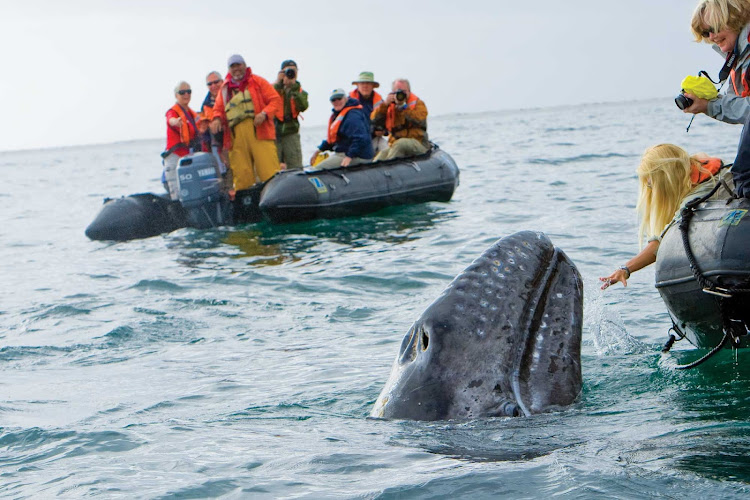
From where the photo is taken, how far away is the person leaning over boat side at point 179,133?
655 inches

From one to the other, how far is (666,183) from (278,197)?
10.4 m

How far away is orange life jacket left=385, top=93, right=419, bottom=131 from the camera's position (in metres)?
17.6

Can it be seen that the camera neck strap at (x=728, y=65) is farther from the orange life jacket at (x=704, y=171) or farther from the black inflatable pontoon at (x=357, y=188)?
the black inflatable pontoon at (x=357, y=188)

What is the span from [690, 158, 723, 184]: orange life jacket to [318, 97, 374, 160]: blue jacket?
11013 millimetres

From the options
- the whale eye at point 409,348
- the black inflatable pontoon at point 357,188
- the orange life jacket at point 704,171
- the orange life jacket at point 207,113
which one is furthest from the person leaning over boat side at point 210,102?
the whale eye at point 409,348

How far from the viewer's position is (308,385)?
621 cm

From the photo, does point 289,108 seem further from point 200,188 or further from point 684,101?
point 684,101

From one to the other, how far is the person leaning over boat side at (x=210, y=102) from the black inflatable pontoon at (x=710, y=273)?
12.2m

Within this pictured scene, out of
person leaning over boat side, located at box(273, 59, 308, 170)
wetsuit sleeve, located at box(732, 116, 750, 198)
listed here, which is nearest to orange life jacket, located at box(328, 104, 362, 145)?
person leaning over boat side, located at box(273, 59, 308, 170)

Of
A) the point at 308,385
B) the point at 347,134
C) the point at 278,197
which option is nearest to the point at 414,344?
the point at 308,385

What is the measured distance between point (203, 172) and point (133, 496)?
12.2 m

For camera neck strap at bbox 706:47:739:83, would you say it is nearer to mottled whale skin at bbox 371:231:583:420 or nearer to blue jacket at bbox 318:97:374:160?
mottled whale skin at bbox 371:231:583:420

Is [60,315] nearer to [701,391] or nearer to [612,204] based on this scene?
[701,391]

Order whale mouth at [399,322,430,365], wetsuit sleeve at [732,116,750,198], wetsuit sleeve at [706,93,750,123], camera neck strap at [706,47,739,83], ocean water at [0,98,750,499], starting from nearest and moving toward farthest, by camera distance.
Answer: ocean water at [0,98,750,499], whale mouth at [399,322,430,365], wetsuit sleeve at [732,116,750,198], wetsuit sleeve at [706,93,750,123], camera neck strap at [706,47,739,83]
